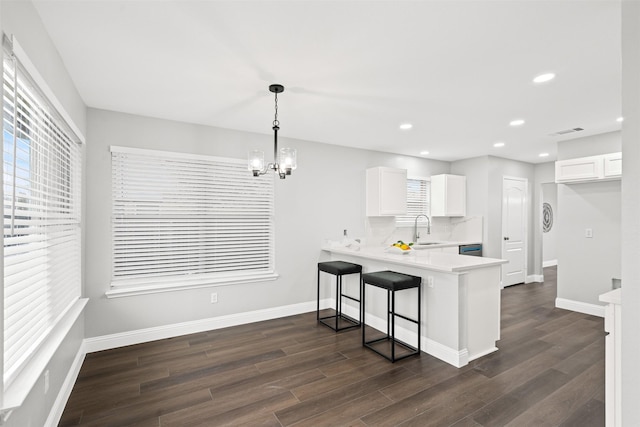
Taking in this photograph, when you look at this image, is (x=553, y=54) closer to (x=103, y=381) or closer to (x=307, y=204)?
(x=307, y=204)

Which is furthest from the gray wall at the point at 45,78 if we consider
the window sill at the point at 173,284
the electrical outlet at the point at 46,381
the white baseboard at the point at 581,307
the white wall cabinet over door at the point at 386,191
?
the white baseboard at the point at 581,307

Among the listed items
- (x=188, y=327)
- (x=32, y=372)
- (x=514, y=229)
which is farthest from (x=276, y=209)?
(x=514, y=229)

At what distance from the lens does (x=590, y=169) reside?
14.2 feet

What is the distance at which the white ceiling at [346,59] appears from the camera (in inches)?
72.4

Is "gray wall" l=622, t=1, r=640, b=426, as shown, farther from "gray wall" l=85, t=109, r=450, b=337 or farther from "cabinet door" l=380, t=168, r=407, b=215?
"cabinet door" l=380, t=168, r=407, b=215

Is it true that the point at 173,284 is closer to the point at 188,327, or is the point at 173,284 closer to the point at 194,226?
the point at 188,327

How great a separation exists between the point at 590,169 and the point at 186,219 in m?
5.36

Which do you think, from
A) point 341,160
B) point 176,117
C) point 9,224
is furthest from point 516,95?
point 9,224

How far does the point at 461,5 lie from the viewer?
1763mm

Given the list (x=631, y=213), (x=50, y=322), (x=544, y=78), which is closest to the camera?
Result: (x=631, y=213)

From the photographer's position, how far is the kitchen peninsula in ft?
9.96

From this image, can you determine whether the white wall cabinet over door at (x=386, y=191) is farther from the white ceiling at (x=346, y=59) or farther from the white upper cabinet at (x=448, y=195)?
the white ceiling at (x=346, y=59)

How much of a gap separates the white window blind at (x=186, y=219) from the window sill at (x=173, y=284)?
0.05 feet

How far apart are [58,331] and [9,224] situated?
107 centimetres
